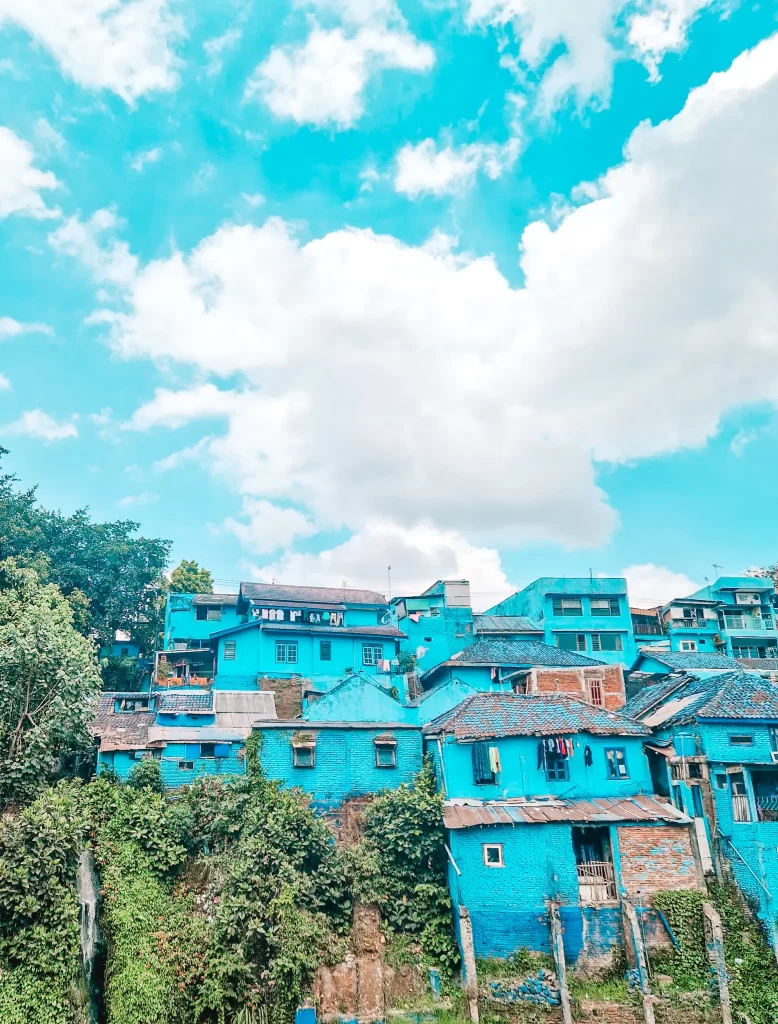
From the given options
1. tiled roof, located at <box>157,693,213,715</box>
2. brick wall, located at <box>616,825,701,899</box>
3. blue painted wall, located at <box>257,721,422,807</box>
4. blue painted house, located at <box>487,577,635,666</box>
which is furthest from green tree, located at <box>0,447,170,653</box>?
brick wall, located at <box>616,825,701,899</box>

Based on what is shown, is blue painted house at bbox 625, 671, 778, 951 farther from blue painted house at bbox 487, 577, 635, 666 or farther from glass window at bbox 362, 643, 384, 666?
blue painted house at bbox 487, 577, 635, 666

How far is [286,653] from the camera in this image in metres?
38.4

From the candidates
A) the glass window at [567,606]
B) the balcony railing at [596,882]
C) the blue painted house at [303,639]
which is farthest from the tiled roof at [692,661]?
the balcony railing at [596,882]

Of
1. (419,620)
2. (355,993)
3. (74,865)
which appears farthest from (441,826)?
(419,620)

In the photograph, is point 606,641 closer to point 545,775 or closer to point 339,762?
point 545,775

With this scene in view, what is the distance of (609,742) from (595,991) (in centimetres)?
731

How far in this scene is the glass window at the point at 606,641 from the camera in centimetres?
4400

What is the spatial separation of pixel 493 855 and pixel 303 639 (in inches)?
756

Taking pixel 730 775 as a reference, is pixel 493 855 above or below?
below

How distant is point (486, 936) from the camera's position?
68.3 feet

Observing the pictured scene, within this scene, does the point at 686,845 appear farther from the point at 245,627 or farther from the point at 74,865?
the point at 245,627

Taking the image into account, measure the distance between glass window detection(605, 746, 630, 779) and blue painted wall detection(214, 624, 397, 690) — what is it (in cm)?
1501

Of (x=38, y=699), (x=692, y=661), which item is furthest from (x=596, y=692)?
(x=38, y=699)

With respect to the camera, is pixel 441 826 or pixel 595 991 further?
pixel 441 826
